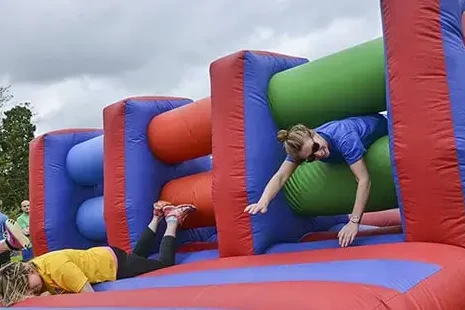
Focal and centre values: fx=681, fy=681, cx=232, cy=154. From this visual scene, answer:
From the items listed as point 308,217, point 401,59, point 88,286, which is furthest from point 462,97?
point 88,286

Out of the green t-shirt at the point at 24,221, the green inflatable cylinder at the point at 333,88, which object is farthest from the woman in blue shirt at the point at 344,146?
the green t-shirt at the point at 24,221

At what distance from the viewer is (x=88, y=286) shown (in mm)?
3002

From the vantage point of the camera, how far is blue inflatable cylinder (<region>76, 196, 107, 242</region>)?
16.0 ft

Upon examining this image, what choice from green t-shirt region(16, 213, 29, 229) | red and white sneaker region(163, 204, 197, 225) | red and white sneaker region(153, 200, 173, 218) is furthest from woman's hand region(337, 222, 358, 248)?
green t-shirt region(16, 213, 29, 229)

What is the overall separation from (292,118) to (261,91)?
21 centimetres

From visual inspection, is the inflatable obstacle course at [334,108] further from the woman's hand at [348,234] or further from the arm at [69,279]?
the arm at [69,279]

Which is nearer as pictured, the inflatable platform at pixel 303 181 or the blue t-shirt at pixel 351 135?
the inflatable platform at pixel 303 181

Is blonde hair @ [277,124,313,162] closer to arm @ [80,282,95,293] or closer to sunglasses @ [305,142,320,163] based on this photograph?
sunglasses @ [305,142,320,163]

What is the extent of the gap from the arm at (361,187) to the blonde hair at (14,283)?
4.67 ft

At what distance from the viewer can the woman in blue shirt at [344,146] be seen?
2.87 m

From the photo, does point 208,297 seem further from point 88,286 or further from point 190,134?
point 190,134

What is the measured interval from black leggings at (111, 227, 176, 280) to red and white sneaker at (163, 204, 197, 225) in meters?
0.14

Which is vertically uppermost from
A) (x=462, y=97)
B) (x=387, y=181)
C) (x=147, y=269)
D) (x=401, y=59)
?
(x=401, y=59)

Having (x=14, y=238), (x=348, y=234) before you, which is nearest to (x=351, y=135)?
(x=348, y=234)
